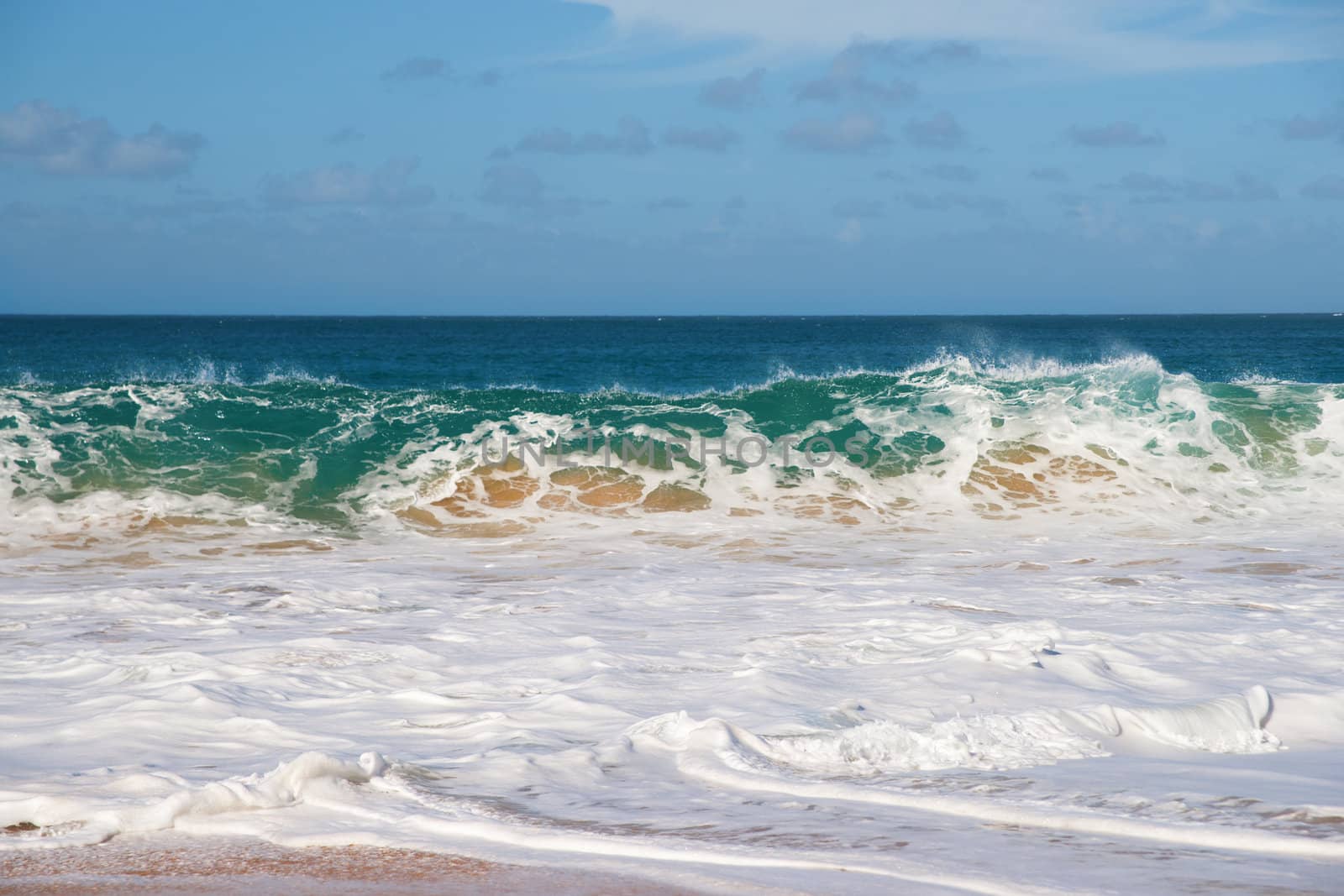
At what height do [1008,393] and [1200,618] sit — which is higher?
[1008,393]

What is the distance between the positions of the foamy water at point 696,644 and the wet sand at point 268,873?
0.30 ft

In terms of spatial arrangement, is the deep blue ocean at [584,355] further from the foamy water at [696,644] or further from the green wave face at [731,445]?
the foamy water at [696,644]

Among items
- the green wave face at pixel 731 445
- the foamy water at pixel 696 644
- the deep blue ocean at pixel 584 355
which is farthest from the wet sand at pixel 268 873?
the deep blue ocean at pixel 584 355

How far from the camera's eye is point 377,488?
11.8 m

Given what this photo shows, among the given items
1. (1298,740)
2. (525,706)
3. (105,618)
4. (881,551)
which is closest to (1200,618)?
(1298,740)

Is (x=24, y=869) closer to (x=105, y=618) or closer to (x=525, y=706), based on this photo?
(x=525, y=706)

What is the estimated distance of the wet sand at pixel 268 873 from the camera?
8.94 ft

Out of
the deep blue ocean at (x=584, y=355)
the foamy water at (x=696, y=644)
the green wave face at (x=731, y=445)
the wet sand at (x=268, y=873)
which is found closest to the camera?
the wet sand at (x=268, y=873)

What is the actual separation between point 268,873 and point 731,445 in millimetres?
10511

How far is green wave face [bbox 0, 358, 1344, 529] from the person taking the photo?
1161 cm

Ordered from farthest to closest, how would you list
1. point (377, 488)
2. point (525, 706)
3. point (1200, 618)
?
point (377, 488) < point (1200, 618) < point (525, 706)

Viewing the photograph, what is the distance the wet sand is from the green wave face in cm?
784

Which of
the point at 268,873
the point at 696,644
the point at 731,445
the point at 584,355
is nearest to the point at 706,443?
the point at 731,445

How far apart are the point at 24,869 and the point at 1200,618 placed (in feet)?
18.9
